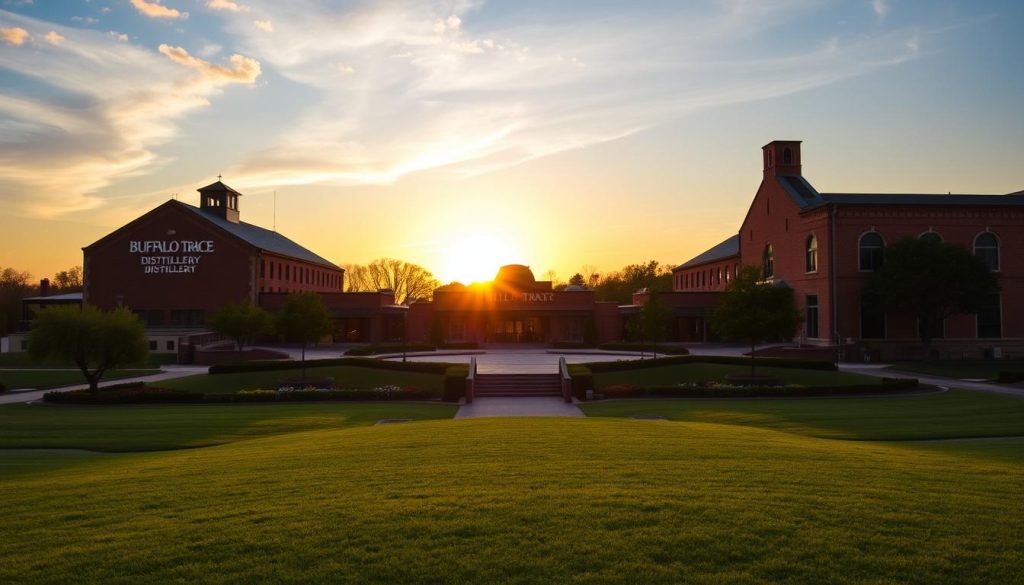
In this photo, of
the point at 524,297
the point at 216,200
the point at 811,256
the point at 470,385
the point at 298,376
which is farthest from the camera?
the point at 216,200

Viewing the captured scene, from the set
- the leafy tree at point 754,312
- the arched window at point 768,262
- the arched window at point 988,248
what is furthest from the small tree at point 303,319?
the arched window at point 988,248

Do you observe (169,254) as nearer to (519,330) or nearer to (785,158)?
(519,330)

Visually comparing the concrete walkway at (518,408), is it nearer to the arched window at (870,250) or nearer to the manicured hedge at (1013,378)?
the manicured hedge at (1013,378)

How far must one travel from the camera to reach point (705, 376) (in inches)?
Result: 1395

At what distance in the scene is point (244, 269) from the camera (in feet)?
196

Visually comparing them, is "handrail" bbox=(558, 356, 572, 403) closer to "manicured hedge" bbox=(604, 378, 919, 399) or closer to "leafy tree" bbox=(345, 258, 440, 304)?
"manicured hedge" bbox=(604, 378, 919, 399)

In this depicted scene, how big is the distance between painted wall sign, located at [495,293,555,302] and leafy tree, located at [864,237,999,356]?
87.3ft

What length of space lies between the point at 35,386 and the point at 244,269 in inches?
985

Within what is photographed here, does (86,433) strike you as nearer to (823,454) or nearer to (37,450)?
(37,450)

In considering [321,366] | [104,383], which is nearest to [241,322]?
[104,383]

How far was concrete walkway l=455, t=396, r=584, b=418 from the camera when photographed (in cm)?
2564

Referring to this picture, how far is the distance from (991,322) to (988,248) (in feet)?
16.2

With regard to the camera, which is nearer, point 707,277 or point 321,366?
point 321,366

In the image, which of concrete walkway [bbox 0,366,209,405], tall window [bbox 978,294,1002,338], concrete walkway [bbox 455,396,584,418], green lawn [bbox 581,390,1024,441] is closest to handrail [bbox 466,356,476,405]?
concrete walkway [bbox 455,396,584,418]
